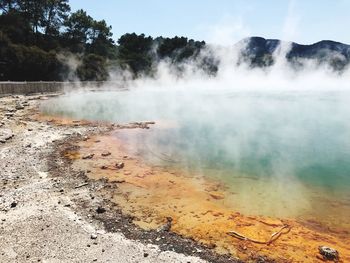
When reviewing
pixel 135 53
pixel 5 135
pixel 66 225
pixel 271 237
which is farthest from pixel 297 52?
pixel 66 225

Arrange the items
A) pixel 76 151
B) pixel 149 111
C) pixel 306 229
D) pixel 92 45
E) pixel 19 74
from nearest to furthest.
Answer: pixel 306 229 < pixel 76 151 < pixel 149 111 < pixel 19 74 < pixel 92 45

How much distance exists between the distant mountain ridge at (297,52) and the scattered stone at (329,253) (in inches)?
3094

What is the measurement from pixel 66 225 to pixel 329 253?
457cm

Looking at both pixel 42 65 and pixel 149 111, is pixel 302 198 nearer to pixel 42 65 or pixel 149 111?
pixel 149 111

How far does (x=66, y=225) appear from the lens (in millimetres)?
6418

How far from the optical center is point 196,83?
72562mm

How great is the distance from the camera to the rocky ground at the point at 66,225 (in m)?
5.55

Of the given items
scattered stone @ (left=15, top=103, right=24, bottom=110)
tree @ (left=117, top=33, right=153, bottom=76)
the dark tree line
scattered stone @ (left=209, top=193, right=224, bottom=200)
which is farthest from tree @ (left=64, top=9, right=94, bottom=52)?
scattered stone @ (left=209, top=193, right=224, bottom=200)

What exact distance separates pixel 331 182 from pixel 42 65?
37.0 meters

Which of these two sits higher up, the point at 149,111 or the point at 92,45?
the point at 92,45

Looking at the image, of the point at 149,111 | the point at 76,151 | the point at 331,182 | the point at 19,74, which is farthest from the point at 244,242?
the point at 19,74

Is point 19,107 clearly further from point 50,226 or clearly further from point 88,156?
point 50,226

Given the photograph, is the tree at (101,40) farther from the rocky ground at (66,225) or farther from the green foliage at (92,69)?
the rocky ground at (66,225)

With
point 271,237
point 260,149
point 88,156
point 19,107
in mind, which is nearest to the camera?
point 271,237
